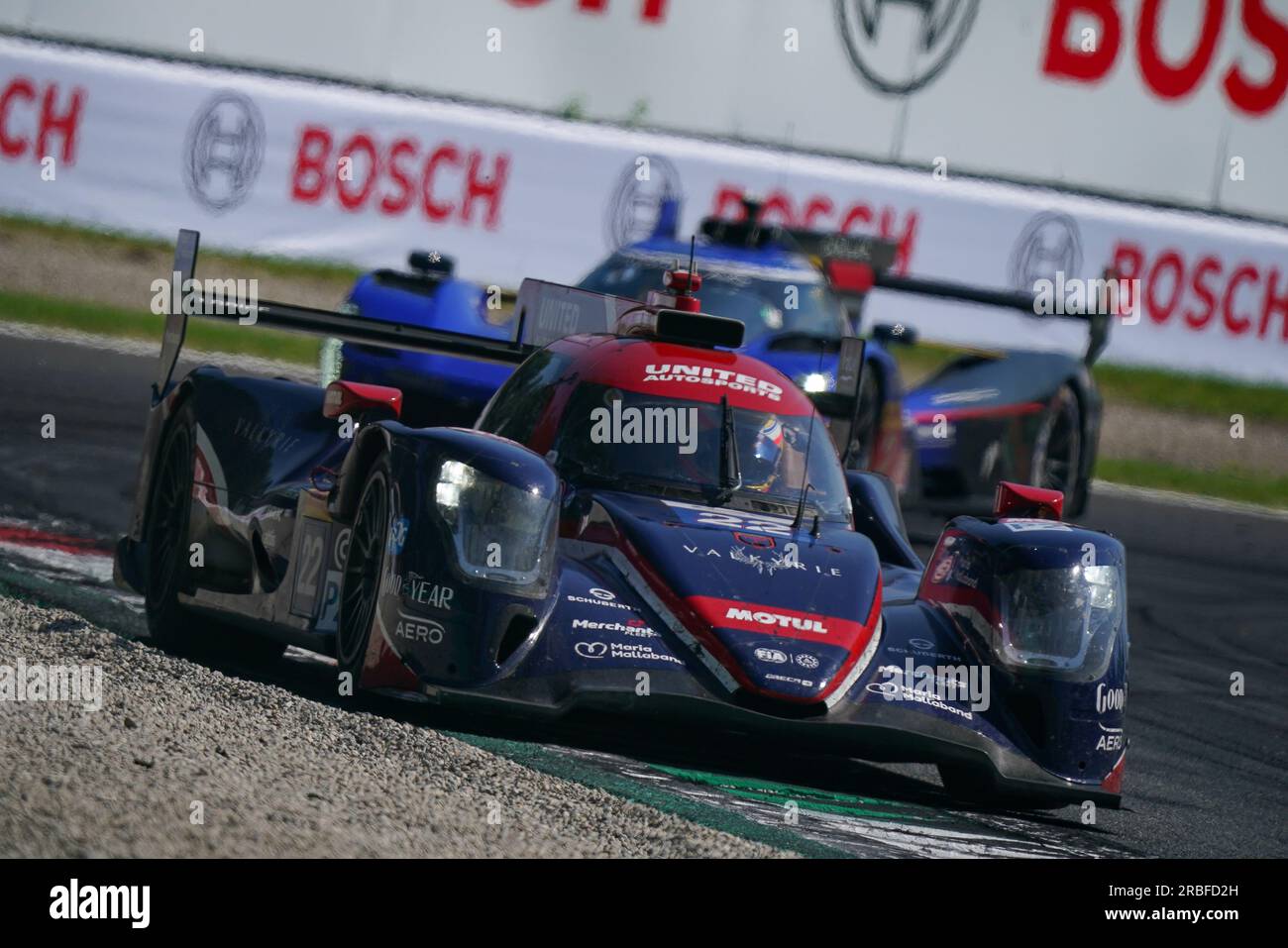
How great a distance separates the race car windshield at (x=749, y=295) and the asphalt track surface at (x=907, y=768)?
2394 millimetres

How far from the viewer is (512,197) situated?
2022 cm

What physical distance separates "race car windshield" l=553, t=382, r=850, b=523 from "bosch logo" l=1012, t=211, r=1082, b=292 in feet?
45.8

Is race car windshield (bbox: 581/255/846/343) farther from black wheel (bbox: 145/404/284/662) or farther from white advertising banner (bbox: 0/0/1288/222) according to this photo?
white advertising banner (bbox: 0/0/1288/222)

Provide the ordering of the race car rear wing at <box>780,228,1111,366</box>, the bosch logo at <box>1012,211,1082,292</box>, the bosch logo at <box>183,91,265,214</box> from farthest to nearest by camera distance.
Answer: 1. the bosch logo at <box>1012,211,1082,292</box>
2. the bosch logo at <box>183,91,265,214</box>
3. the race car rear wing at <box>780,228,1111,366</box>

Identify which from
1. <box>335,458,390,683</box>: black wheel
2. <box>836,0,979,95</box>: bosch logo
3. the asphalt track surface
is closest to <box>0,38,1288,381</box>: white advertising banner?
<box>836,0,979,95</box>: bosch logo

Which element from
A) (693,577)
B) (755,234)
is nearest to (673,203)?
(755,234)

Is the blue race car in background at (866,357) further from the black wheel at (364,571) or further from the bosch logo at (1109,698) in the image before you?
the bosch logo at (1109,698)

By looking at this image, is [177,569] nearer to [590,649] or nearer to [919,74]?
[590,649]

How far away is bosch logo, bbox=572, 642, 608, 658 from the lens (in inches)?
239

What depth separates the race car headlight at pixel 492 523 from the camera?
→ 6105 millimetres

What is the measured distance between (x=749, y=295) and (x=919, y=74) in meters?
10.2
